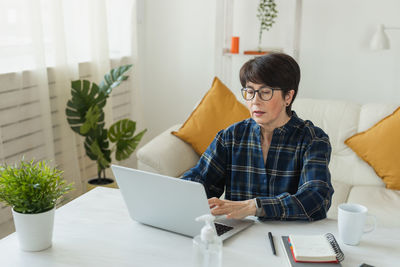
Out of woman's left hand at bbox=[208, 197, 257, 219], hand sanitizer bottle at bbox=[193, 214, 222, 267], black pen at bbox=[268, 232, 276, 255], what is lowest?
black pen at bbox=[268, 232, 276, 255]

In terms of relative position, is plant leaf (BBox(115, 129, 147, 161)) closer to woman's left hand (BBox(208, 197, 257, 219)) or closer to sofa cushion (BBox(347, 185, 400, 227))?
sofa cushion (BBox(347, 185, 400, 227))

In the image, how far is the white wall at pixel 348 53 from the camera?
11.0 ft

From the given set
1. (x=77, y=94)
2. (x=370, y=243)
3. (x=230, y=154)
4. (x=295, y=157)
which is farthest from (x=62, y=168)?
(x=370, y=243)

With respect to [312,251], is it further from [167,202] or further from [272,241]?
[167,202]

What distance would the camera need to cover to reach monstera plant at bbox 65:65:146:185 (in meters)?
2.72

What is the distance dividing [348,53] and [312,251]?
2649 mm

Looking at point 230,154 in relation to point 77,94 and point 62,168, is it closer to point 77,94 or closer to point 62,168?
point 77,94

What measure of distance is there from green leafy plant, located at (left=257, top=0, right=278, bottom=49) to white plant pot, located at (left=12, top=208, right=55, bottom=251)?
2585 millimetres

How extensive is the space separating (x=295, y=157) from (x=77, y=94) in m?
1.61

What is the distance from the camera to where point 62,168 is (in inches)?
115

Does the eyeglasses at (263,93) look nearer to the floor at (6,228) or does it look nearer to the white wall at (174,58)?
the floor at (6,228)

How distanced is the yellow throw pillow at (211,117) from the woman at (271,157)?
0.96m

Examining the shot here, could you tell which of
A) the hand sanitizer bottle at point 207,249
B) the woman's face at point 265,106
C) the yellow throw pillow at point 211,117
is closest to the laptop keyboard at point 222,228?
the hand sanitizer bottle at point 207,249

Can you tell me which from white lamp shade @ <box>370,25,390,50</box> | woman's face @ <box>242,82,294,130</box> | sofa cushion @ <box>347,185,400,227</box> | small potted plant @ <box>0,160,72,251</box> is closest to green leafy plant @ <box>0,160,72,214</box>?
small potted plant @ <box>0,160,72,251</box>
